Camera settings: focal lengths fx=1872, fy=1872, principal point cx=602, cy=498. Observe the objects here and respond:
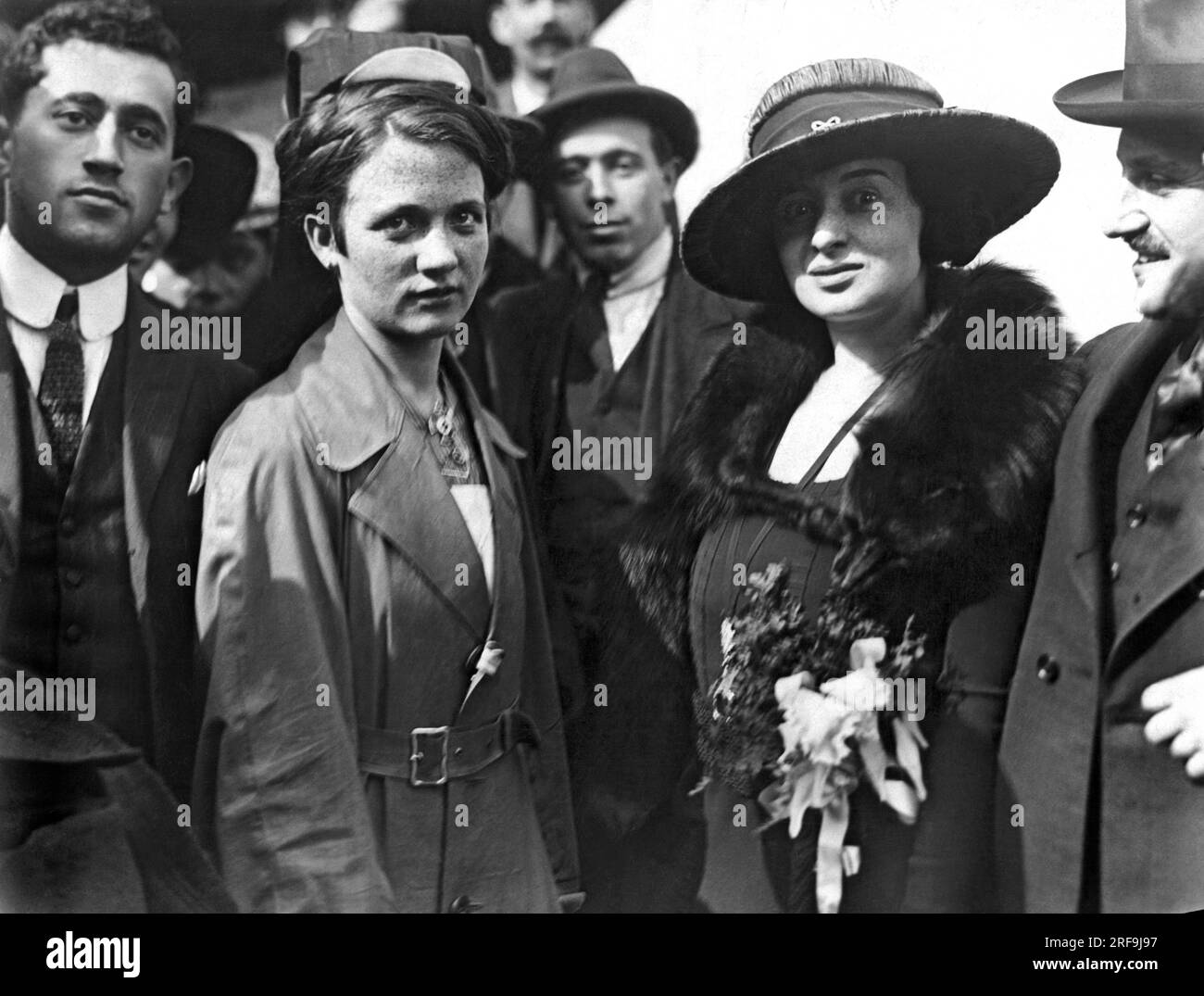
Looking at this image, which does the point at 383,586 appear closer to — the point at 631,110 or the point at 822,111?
the point at 631,110

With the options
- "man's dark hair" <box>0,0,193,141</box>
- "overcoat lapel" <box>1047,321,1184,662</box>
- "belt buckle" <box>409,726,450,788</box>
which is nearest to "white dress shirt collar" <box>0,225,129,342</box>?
"man's dark hair" <box>0,0,193,141</box>

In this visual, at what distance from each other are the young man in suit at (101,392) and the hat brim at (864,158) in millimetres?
1567

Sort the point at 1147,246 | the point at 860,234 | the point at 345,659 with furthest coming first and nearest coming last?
the point at 1147,246 < the point at 860,234 < the point at 345,659

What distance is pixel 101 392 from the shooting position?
19.4ft

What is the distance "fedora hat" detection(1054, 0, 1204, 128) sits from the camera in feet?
19.7

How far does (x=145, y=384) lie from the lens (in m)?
5.91

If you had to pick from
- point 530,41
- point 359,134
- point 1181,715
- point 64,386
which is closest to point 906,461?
point 1181,715

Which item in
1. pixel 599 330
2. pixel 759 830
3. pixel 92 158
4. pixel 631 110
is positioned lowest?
pixel 759 830

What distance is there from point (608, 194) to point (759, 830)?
2080 mm

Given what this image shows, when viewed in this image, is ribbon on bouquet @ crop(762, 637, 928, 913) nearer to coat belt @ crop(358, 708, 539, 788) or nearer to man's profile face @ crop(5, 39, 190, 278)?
coat belt @ crop(358, 708, 539, 788)

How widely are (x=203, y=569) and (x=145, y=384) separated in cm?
62

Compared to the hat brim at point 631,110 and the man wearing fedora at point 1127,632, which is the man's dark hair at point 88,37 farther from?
the man wearing fedora at point 1127,632

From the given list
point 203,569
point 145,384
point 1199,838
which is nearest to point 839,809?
point 1199,838

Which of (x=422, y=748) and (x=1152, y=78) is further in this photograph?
(x=1152, y=78)
